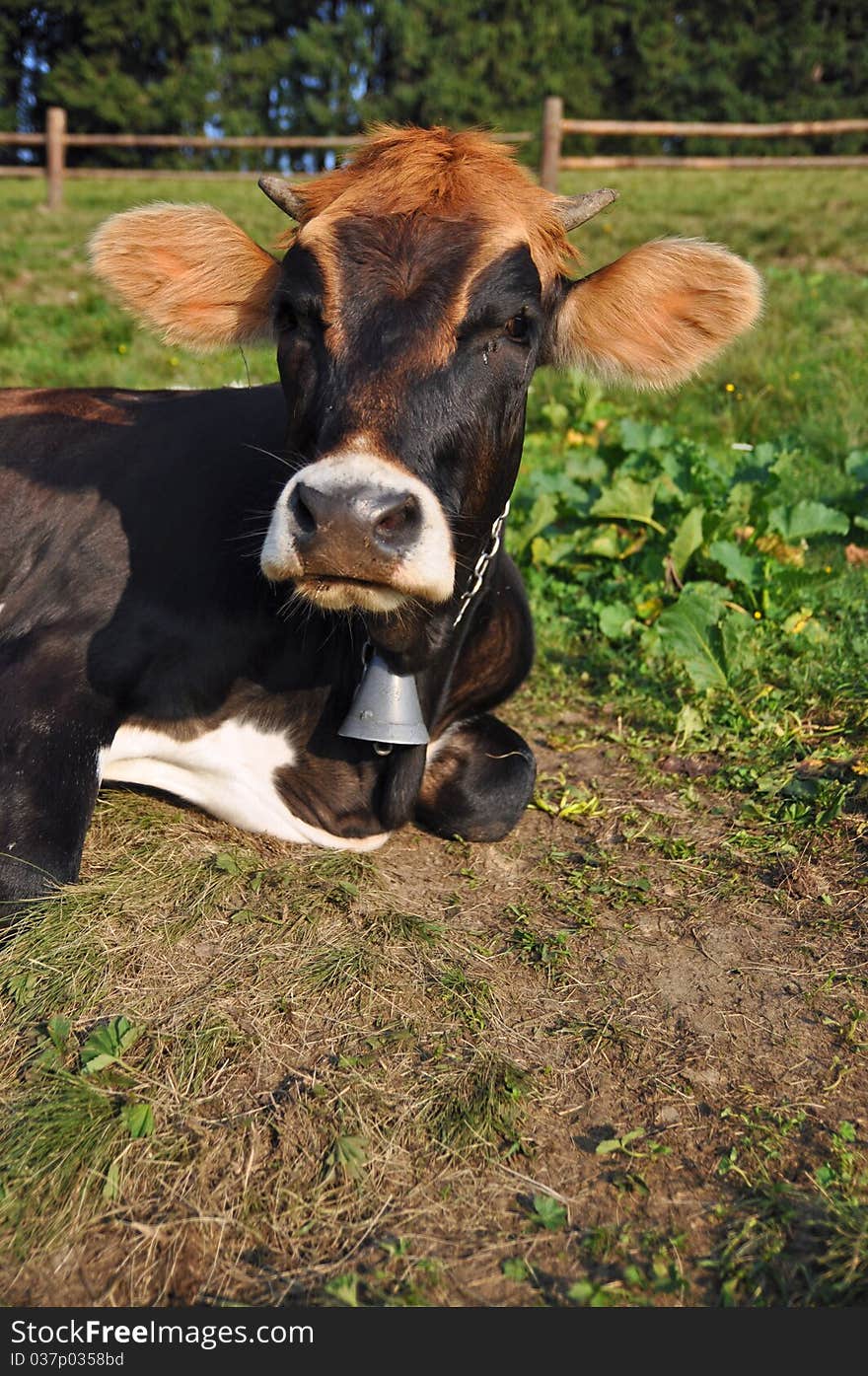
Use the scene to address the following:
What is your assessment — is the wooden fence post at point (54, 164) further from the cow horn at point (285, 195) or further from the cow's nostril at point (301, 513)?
the cow's nostril at point (301, 513)

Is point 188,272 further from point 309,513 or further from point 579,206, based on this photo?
point 309,513

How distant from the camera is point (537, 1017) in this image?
10.1 ft

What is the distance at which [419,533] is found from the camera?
2861 millimetres

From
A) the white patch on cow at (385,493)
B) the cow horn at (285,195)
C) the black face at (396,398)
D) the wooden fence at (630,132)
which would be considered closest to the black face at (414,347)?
the black face at (396,398)

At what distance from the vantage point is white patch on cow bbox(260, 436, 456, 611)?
2779mm

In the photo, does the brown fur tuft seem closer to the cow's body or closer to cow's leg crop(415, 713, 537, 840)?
the cow's body

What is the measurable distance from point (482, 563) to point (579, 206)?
3.69ft

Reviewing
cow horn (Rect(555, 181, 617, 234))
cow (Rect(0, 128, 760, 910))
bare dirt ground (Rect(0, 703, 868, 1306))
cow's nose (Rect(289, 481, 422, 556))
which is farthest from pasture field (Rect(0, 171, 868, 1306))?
cow horn (Rect(555, 181, 617, 234))

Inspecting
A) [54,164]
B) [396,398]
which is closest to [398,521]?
[396,398]

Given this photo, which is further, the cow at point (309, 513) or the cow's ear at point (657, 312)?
the cow's ear at point (657, 312)

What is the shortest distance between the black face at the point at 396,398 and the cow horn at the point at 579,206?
1.44ft

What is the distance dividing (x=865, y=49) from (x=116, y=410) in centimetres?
4586

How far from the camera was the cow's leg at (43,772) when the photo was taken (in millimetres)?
3369

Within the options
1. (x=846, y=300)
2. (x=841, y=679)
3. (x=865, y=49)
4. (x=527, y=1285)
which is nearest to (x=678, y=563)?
(x=841, y=679)
